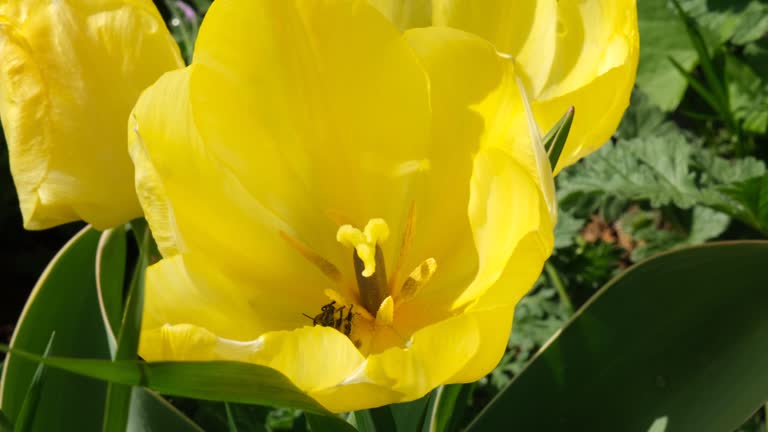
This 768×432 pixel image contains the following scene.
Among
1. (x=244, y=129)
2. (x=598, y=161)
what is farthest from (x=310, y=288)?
(x=598, y=161)

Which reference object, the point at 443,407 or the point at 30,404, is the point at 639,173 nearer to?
the point at 443,407

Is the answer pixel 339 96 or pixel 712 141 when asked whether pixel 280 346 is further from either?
pixel 712 141

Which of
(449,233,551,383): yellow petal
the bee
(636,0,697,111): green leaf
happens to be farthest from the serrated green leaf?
(449,233,551,383): yellow petal

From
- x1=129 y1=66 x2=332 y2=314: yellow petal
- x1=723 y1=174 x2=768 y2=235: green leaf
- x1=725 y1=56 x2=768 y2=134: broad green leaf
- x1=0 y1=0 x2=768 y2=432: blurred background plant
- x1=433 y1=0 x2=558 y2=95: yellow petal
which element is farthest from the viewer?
x1=725 y1=56 x2=768 y2=134: broad green leaf

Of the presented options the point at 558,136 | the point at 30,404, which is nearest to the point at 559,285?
the point at 558,136

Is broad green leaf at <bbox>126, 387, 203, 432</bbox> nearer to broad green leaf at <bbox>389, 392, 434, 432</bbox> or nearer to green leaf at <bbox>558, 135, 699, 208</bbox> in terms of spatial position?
broad green leaf at <bbox>389, 392, 434, 432</bbox>

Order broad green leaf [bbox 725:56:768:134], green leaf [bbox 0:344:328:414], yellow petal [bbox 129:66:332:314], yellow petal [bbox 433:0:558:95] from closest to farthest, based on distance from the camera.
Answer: green leaf [bbox 0:344:328:414], yellow petal [bbox 129:66:332:314], yellow petal [bbox 433:0:558:95], broad green leaf [bbox 725:56:768:134]

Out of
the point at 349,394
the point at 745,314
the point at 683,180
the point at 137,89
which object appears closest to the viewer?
the point at 349,394
